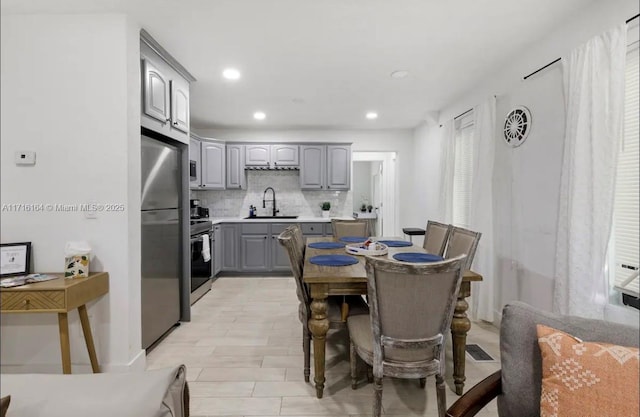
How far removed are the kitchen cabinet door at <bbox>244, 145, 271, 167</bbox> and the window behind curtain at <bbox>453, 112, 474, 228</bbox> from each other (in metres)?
2.65

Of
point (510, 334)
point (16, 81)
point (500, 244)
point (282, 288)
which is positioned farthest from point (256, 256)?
point (510, 334)

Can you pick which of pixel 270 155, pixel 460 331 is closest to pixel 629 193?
pixel 460 331

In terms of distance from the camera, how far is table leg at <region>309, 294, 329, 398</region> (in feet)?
5.47

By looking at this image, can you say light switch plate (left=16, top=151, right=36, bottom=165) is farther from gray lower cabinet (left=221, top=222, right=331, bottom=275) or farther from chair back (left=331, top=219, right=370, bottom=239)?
gray lower cabinet (left=221, top=222, right=331, bottom=275)

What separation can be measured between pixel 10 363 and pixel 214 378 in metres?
1.19

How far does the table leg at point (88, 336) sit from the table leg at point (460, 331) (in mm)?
2115

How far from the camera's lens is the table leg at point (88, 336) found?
1.74m

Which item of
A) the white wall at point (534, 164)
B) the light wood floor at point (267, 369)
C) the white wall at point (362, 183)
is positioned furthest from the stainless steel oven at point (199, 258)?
the white wall at point (362, 183)

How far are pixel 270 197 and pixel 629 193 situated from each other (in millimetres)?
4233

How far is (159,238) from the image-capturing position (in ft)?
7.78

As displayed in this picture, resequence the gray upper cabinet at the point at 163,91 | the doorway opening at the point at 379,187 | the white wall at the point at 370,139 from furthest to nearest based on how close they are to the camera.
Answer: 1. the doorway opening at the point at 379,187
2. the white wall at the point at 370,139
3. the gray upper cabinet at the point at 163,91

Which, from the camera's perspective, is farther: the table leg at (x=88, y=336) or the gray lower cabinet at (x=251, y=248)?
the gray lower cabinet at (x=251, y=248)

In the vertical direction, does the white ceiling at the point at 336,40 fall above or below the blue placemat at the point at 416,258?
above

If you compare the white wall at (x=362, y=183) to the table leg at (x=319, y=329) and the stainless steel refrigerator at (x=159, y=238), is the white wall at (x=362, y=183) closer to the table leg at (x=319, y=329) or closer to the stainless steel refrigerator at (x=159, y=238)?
the stainless steel refrigerator at (x=159, y=238)
